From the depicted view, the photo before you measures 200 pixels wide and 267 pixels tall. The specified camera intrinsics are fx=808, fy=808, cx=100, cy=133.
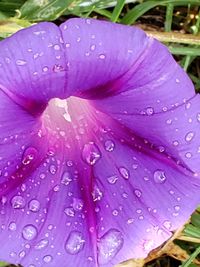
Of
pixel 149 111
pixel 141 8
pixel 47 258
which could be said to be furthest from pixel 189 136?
pixel 141 8

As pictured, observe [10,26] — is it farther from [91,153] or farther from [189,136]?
[189,136]

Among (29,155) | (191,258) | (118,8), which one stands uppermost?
(118,8)

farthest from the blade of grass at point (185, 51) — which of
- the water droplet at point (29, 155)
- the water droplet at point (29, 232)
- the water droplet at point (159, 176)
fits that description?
the water droplet at point (29, 232)

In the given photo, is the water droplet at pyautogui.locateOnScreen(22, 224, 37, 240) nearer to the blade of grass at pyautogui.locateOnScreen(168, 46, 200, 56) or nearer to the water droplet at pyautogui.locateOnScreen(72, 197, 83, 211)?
the water droplet at pyautogui.locateOnScreen(72, 197, 83, 211)

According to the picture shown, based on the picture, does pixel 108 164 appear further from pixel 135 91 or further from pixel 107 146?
pixel 135 91

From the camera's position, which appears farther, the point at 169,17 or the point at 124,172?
the point at 169,17

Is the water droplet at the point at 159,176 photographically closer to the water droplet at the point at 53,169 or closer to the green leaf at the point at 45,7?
the water droplet at the point at 53,169
